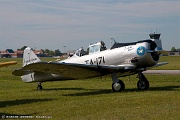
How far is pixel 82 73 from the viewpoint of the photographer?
14.5m

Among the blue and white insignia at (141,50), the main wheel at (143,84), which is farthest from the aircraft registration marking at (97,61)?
the main wheel at (143,84)

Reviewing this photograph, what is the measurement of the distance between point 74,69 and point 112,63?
1.72 m

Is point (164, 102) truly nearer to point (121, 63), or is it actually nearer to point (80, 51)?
point (121, 63)

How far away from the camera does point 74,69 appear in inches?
540

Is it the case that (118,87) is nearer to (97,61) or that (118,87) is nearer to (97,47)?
(97,61)

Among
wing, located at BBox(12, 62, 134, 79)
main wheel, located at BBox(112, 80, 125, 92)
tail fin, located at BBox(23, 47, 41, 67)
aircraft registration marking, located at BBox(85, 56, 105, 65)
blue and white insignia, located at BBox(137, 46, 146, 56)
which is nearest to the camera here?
wing, located at BBox(12, 62, 134, 79)

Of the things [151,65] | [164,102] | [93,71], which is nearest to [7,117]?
[164,102]

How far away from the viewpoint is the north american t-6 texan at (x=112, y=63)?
44.4 feet

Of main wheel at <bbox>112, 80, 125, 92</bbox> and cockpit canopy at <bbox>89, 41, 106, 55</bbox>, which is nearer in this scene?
main wheel at <bbox>112, 80, 125, 92</bbox>

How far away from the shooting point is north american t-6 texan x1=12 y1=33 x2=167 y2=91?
13.5 m

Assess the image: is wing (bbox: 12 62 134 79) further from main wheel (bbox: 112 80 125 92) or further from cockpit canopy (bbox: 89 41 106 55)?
cockpit canopy (bbox: 89 41 106 55)

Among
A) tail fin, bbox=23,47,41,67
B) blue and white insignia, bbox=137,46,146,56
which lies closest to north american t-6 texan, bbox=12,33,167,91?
blue and white insignia, bbox=137,46,146,56

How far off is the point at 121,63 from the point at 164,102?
4.47 meters

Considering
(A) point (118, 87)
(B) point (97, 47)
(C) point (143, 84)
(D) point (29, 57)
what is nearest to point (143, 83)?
(C) point (143, 84)
